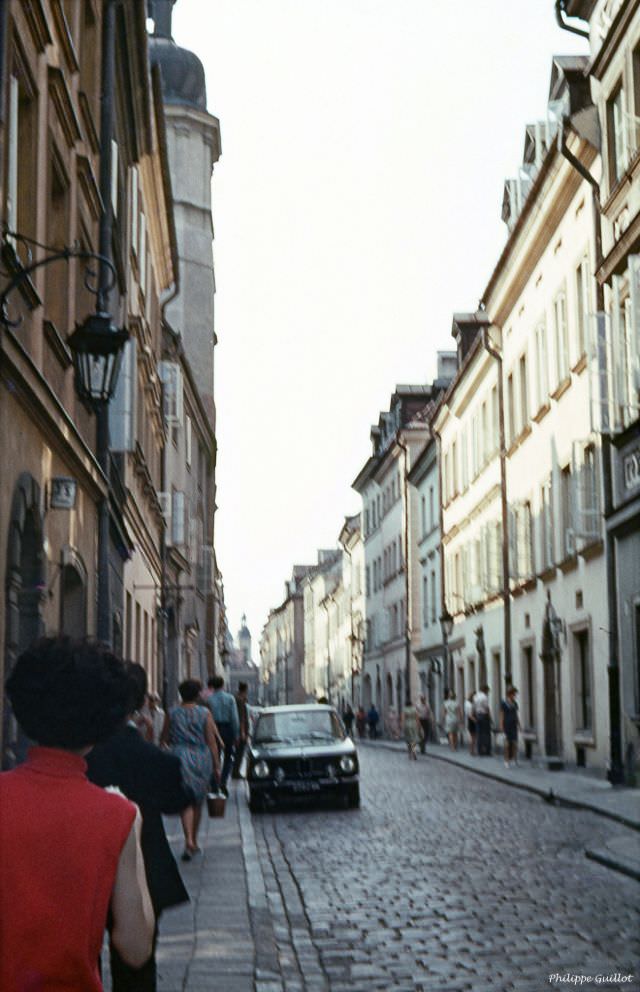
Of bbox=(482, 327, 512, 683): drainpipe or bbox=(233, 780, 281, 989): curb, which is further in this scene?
bbox=(482, 327, 512, 683): drainpipe

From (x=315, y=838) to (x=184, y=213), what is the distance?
40161mm

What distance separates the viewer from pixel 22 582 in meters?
12.8

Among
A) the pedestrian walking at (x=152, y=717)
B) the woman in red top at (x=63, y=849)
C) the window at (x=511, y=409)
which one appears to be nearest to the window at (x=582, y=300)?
the window at (x=511, y=409)

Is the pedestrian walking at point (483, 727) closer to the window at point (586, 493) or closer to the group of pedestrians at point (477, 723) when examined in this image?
the group of pedestrians at point (477, 723)

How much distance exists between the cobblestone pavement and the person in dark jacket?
2.53 meters

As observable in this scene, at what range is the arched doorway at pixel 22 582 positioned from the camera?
453 inches

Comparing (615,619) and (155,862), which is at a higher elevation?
(615,619)

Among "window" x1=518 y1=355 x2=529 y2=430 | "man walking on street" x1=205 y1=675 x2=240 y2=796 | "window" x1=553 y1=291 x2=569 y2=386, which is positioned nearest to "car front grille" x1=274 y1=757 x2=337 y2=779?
"man walking on street" x1=205 y1=675 x2=240 y2=796

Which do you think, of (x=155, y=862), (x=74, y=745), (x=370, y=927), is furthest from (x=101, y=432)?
(x=74, y=745)

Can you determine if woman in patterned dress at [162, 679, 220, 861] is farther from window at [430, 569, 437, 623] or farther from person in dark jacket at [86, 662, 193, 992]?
window at [430, 569, 437, 623]

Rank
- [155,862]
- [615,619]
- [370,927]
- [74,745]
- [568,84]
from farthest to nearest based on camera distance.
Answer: [568,84], [615,619], [370,927], [155,862], [74,745]

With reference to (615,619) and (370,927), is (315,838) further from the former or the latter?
(615,619)

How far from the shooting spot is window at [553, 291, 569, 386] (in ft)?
95.9

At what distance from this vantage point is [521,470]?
3503cm
